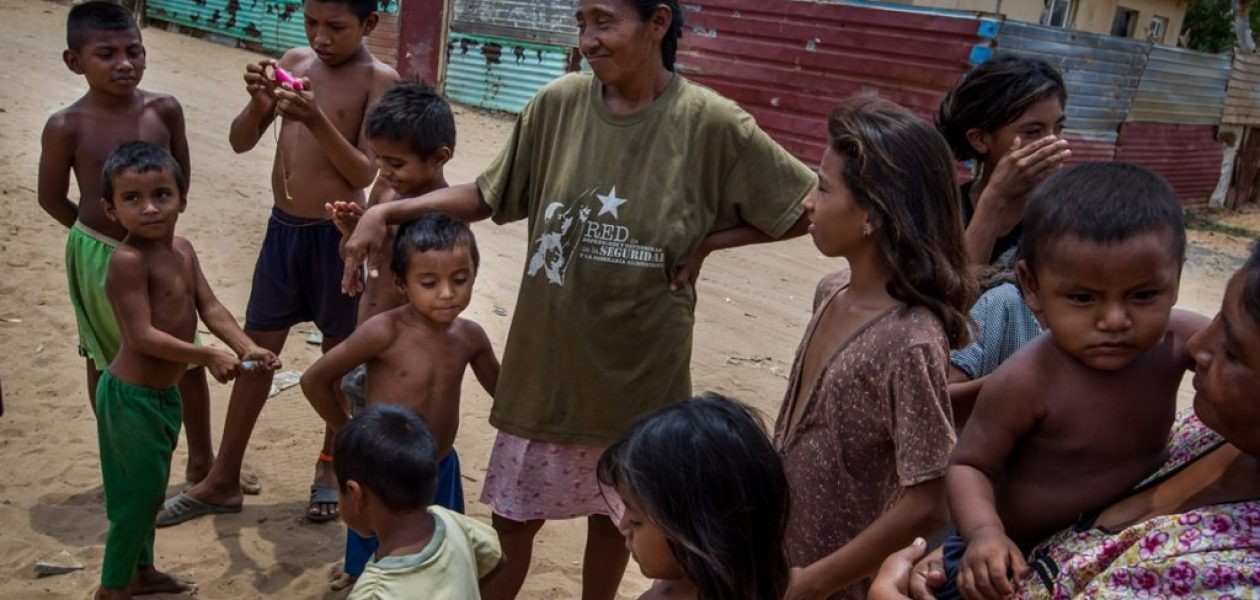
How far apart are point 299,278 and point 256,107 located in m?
0.69

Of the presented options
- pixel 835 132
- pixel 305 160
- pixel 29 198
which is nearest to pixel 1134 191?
pixel 835 132

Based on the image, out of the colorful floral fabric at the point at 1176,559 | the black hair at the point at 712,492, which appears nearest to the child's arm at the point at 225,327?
the black hair at the point at 712,492

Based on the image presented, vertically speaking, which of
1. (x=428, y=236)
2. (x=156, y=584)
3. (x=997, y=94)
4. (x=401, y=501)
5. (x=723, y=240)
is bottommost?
(x=156, y=584)

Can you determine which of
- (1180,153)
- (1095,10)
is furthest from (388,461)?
(1095,10)

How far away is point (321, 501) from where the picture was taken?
3.92m

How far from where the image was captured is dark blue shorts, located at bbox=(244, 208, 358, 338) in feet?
12.9

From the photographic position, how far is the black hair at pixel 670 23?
107 inches

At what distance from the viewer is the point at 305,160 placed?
3.90m

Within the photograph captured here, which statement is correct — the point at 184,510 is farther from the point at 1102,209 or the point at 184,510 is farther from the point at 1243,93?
the point at 1243,93

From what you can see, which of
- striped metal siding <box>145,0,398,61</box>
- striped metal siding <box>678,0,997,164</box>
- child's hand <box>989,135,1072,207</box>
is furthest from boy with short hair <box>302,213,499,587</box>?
striped metal siding <box>145,0,398,61</box>

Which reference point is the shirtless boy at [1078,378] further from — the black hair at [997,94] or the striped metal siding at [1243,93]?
the striped metal siding at [1243,93]

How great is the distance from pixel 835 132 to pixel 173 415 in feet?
7.61

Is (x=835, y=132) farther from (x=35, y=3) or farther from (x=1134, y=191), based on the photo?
(x=35, y=3)

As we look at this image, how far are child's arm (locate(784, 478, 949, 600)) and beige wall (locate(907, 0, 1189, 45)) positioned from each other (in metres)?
12.9
